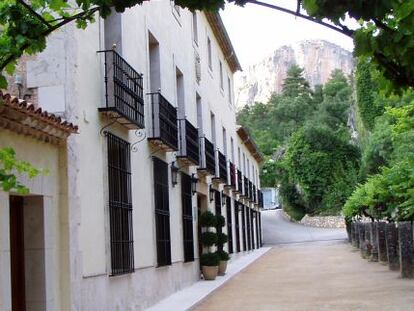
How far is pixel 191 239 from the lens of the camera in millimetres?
16719

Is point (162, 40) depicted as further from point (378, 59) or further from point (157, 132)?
point (378, 59)

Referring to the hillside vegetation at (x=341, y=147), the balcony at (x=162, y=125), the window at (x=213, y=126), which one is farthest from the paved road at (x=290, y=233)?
the balcony at (x=162, y=125)

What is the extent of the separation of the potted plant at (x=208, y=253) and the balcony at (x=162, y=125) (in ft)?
14.2

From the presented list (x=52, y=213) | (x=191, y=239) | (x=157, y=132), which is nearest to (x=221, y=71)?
(x=191, y=239)

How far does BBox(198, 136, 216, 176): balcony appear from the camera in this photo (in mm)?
18344

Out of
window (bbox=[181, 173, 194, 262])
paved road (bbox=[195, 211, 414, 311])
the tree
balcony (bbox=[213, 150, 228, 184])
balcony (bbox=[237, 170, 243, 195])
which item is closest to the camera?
paved road (bbox=[195, 211, 414, 311])

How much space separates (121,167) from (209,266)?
284 inches

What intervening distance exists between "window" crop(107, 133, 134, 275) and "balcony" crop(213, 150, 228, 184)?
1017 centimetres

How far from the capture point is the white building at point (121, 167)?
328 inches

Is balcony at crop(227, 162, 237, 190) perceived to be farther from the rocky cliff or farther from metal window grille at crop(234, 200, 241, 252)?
the rocky cliff

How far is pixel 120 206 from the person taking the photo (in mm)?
10594

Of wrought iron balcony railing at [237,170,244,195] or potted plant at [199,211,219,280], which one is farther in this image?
wrought iron balcony railing at [237,170,244,195]

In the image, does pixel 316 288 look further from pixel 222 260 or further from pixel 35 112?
pixel 35 112

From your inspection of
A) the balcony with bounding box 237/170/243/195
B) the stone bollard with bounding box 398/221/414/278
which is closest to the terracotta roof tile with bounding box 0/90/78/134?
the stone bollard with bounding box 398/221/414/278
